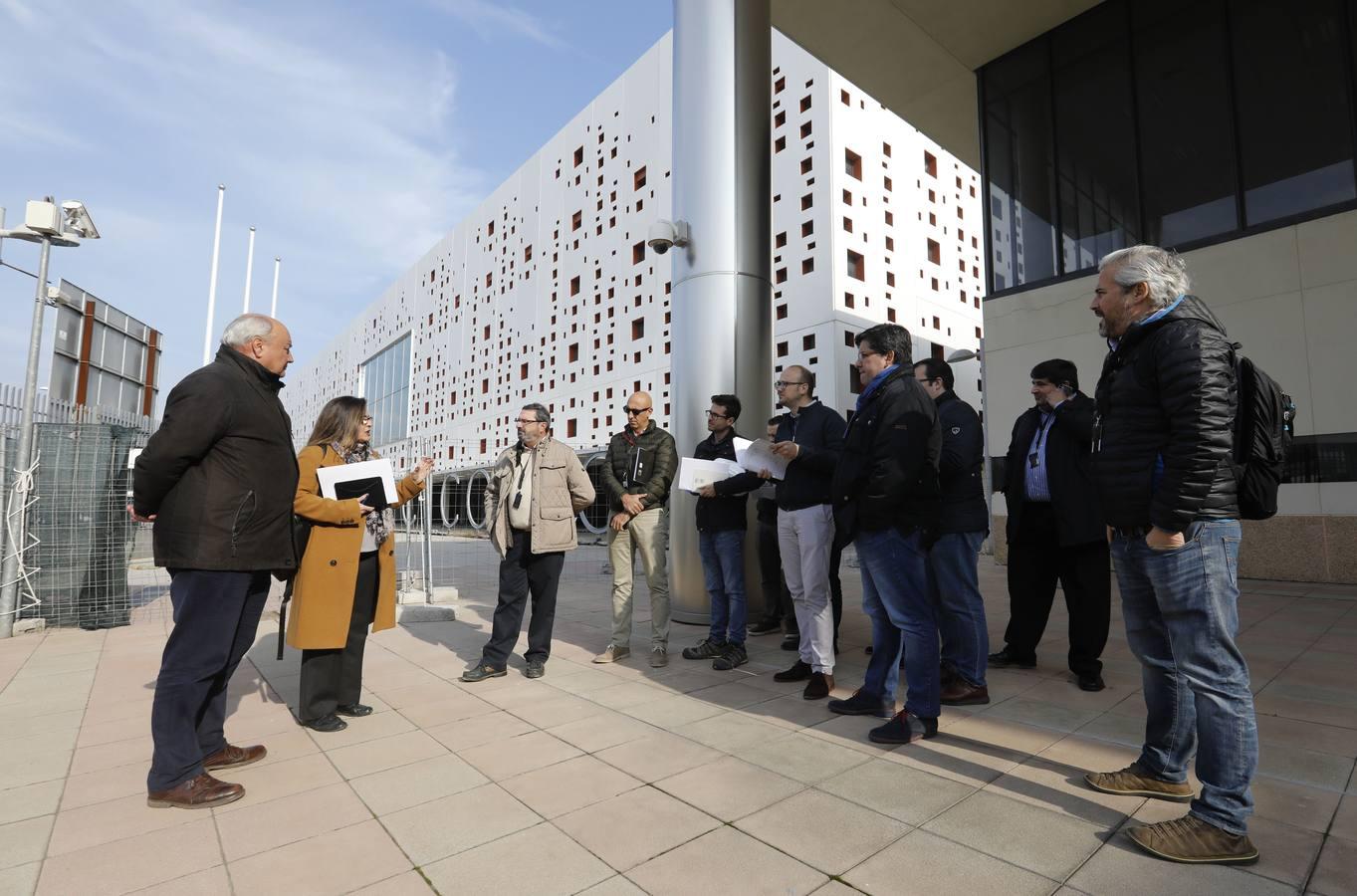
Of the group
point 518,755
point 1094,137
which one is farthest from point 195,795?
point 1094,137

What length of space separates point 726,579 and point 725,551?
20cm

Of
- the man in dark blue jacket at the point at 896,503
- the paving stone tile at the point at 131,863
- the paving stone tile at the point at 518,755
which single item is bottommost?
the paving stone tile at the point at 131,863

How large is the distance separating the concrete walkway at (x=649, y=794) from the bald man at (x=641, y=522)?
1.64ft

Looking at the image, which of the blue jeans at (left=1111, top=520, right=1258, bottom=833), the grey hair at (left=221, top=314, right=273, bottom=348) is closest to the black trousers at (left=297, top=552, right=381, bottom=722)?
the grey hair at (left=221, top=314, right=273, bottom=348)

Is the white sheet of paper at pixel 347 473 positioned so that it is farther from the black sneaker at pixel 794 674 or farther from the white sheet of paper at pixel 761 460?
the black sneaker at pixel 794 674

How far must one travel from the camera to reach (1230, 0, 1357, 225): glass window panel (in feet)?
27.2

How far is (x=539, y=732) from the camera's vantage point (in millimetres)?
3332

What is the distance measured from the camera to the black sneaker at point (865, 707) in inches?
137

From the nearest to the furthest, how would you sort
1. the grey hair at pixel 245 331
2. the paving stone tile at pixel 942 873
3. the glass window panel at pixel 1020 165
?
the paving stone tile at pixel 942 873
the grey hair at pixel 245 331
the glass window panel at pixel 1020 165

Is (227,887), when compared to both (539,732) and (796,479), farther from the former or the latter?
(796,479)

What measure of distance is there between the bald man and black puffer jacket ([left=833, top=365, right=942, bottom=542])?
1.75 metres

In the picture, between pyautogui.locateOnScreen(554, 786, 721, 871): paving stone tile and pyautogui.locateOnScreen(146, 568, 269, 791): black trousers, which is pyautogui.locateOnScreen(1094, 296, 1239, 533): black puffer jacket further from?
pyautogui.locateOnScreen(146, 568, 269, 791): black trousers

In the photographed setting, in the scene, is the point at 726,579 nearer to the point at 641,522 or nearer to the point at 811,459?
the point at 641,522

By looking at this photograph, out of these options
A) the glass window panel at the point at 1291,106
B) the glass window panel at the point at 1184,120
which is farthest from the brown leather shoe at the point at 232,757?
the glass window panel at the point at 1291,106
